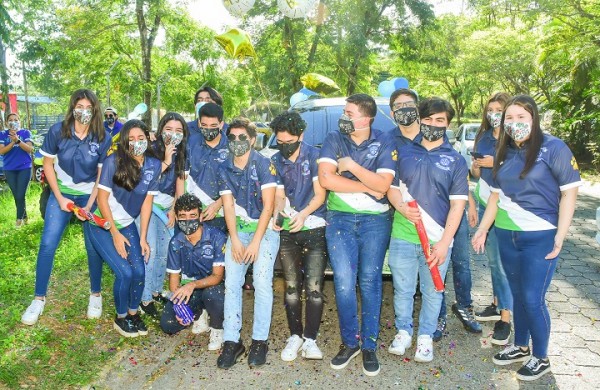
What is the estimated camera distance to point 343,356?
13.3 feet

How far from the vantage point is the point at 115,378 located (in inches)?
153

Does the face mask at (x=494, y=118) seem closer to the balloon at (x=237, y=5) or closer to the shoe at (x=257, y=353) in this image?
the shoe at (x=257, y=353)

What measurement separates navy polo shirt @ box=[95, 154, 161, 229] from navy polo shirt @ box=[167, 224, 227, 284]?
0.45 m

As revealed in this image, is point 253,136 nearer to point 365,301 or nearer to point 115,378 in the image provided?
point 365,301

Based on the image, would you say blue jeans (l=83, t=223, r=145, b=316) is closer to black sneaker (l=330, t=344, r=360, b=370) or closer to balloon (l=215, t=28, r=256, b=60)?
black sneaker (l=330, t=344, r=360, b=370)

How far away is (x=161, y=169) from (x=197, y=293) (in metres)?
1.15

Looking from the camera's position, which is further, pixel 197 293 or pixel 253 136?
pixel 197 293

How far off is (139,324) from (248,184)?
1690 millimetres

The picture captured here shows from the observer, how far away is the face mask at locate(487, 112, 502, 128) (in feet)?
14.7

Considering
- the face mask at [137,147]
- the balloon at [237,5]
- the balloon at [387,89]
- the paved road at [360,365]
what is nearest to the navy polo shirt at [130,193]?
the face mask at [137,147]

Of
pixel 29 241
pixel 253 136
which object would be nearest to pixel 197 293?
pixel 253 136

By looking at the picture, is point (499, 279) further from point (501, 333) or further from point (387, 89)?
point (387, 89)

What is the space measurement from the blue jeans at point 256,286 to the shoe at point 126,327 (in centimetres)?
92

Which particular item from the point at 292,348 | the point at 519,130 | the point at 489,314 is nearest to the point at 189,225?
the point at 292,348
